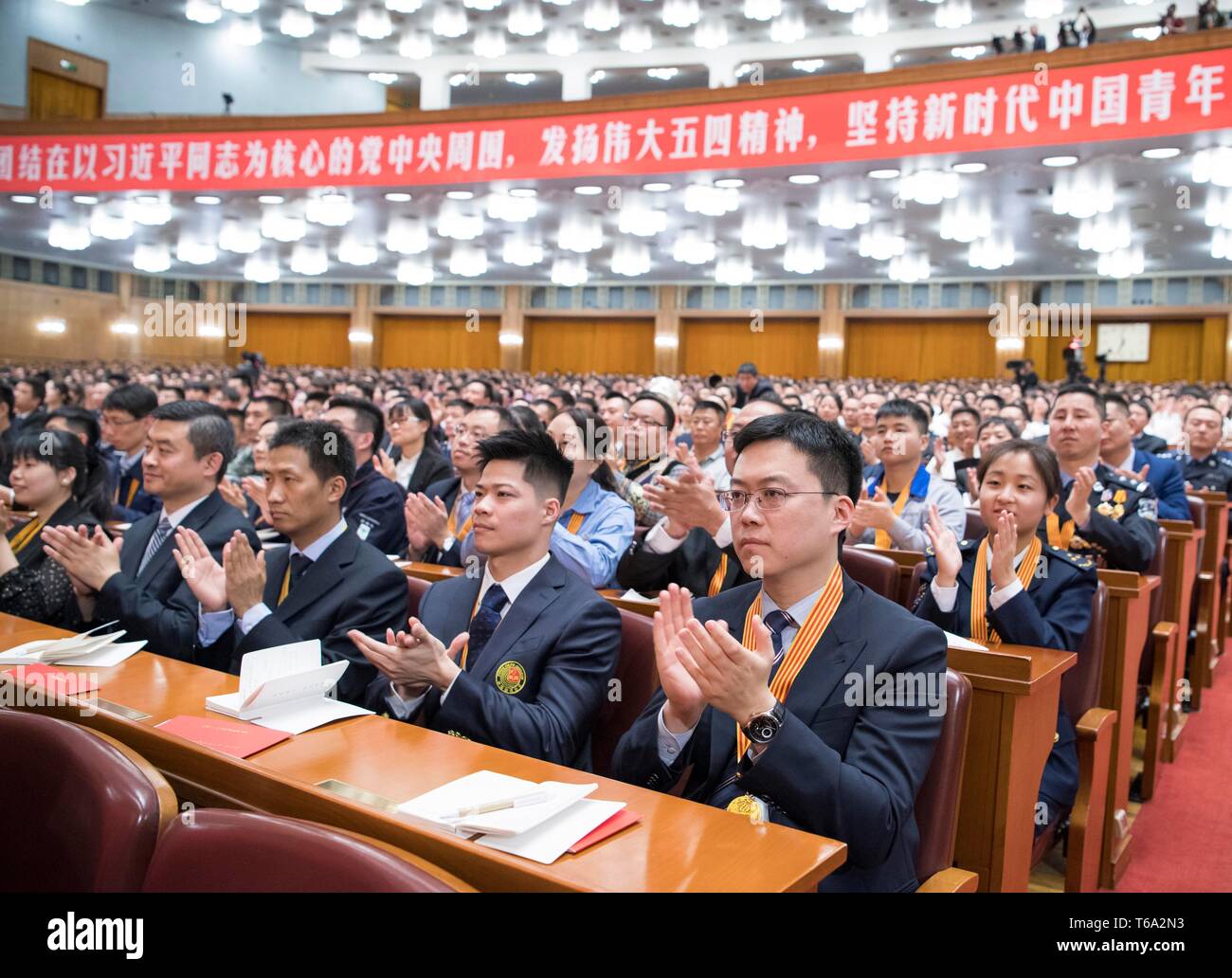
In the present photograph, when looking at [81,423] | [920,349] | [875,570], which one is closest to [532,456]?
[875,570]

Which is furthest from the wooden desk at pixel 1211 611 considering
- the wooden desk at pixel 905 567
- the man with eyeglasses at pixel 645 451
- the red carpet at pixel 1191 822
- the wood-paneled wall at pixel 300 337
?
the wood-paneled wall at pixel 300 337

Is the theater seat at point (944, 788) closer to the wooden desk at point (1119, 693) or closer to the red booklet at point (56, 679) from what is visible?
the wooden desk at point (1119, 693)

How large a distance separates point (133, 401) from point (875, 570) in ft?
12.6

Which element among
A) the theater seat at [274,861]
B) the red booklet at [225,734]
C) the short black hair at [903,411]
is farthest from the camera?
the short black hair at [903,411]

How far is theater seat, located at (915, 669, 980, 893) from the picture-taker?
169 centimetres

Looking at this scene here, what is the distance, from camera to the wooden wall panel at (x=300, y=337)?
23.0 m

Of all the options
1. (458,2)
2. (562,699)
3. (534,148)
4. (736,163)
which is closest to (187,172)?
(534,148)

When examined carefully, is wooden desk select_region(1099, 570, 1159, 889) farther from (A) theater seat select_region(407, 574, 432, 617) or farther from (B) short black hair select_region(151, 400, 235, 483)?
(B) short black hair select_region(151, 400, 235, 483)

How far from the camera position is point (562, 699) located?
197 cm

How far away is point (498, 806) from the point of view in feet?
4.33

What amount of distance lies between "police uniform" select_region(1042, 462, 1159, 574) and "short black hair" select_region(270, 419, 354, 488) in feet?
7.24

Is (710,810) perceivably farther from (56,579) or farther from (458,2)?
(458,2)

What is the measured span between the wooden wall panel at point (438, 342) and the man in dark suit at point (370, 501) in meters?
17.7

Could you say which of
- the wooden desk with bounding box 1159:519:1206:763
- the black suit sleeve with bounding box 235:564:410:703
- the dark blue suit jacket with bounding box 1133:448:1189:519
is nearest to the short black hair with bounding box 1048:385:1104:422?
the wooden desk with bounding box 1159:519:1206:763
